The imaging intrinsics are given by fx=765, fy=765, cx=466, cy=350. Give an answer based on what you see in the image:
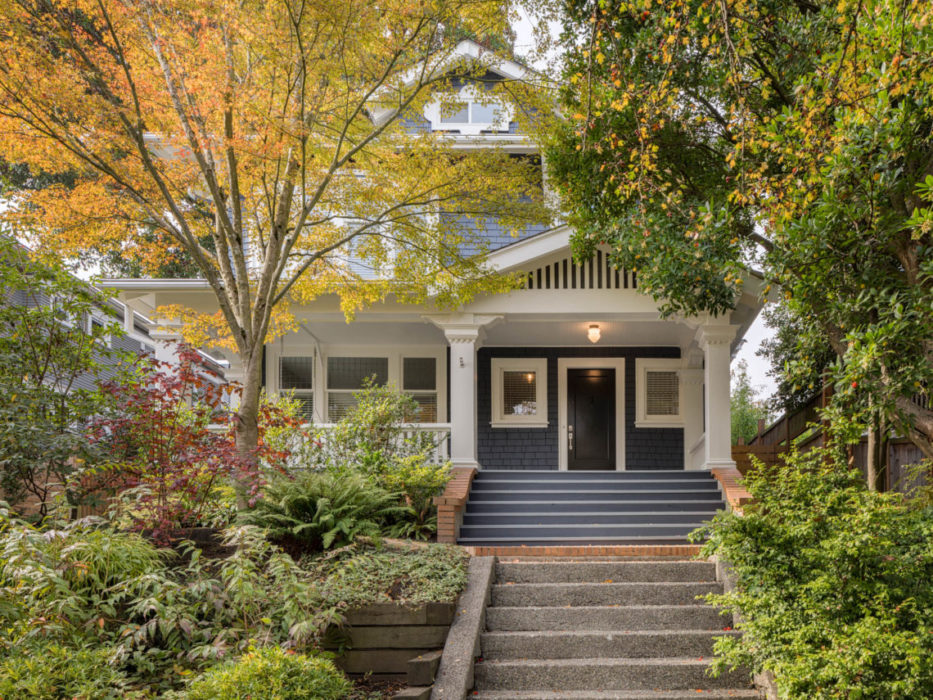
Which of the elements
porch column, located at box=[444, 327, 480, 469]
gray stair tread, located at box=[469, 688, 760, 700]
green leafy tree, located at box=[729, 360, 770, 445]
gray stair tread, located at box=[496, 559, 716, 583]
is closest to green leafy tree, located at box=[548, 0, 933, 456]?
gray stair tread, located at box=[469, 688, 760, 700]

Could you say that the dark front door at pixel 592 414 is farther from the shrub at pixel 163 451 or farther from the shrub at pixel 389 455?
the shrub at pixel 163 451

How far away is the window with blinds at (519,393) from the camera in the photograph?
1395 centimetres

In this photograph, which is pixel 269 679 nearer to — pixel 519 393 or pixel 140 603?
pixel 140 603

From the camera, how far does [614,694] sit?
6.02 metres

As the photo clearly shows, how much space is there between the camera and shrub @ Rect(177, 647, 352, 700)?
451cm

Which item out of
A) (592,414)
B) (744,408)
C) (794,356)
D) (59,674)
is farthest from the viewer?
(744,408)

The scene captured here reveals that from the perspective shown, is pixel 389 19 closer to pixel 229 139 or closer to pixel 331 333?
pixel 229 139

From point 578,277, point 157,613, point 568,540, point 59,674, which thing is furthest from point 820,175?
point 59,674

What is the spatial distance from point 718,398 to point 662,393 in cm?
288

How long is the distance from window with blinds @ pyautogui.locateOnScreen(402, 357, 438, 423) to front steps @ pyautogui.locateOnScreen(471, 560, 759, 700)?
637 cm

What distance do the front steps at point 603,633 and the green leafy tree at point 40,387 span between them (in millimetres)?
4105

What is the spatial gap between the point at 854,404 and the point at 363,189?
231 inches

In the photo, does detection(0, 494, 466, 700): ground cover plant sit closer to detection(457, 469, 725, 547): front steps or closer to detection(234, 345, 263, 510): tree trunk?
detection(234, 345, 263, 510): tree trunk

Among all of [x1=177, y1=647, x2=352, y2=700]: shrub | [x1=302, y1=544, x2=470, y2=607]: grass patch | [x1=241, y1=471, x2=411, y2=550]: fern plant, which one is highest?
[x1=241, y1=471, x2=411, y2=550]: fern plant
